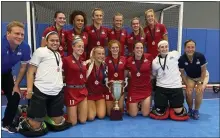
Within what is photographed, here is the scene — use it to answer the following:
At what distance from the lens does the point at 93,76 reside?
371cm

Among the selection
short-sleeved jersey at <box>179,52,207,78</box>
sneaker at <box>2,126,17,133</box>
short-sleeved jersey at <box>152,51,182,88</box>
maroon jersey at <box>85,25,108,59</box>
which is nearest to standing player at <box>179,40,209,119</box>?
short-sleeved jersey at <box>179,52,207,78</box>

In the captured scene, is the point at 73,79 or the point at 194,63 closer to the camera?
the point at 73,79

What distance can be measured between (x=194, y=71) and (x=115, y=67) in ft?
4.10

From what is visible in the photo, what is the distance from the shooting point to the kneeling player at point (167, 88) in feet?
12.3

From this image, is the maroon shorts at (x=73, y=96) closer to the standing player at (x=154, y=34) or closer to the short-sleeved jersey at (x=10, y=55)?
the short-sleeved jersey at (x=10, y=55)

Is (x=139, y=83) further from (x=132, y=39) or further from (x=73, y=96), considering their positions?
(x=73, y=96)

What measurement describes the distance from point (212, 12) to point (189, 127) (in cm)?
612

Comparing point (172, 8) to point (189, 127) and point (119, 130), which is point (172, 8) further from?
point (119, 130)

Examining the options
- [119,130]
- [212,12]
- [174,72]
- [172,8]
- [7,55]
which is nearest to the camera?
[7,55]

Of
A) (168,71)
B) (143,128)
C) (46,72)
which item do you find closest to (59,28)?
(46,72)

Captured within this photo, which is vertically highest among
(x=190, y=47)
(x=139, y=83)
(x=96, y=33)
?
(x=96, y=33)

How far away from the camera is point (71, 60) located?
11.2 feet

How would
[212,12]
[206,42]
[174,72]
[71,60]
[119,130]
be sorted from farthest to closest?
[212,12] < [206,42] < [174,72] < [71,60] < [119,130]

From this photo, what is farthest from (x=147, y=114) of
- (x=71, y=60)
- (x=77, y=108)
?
(x=71, y=60)
